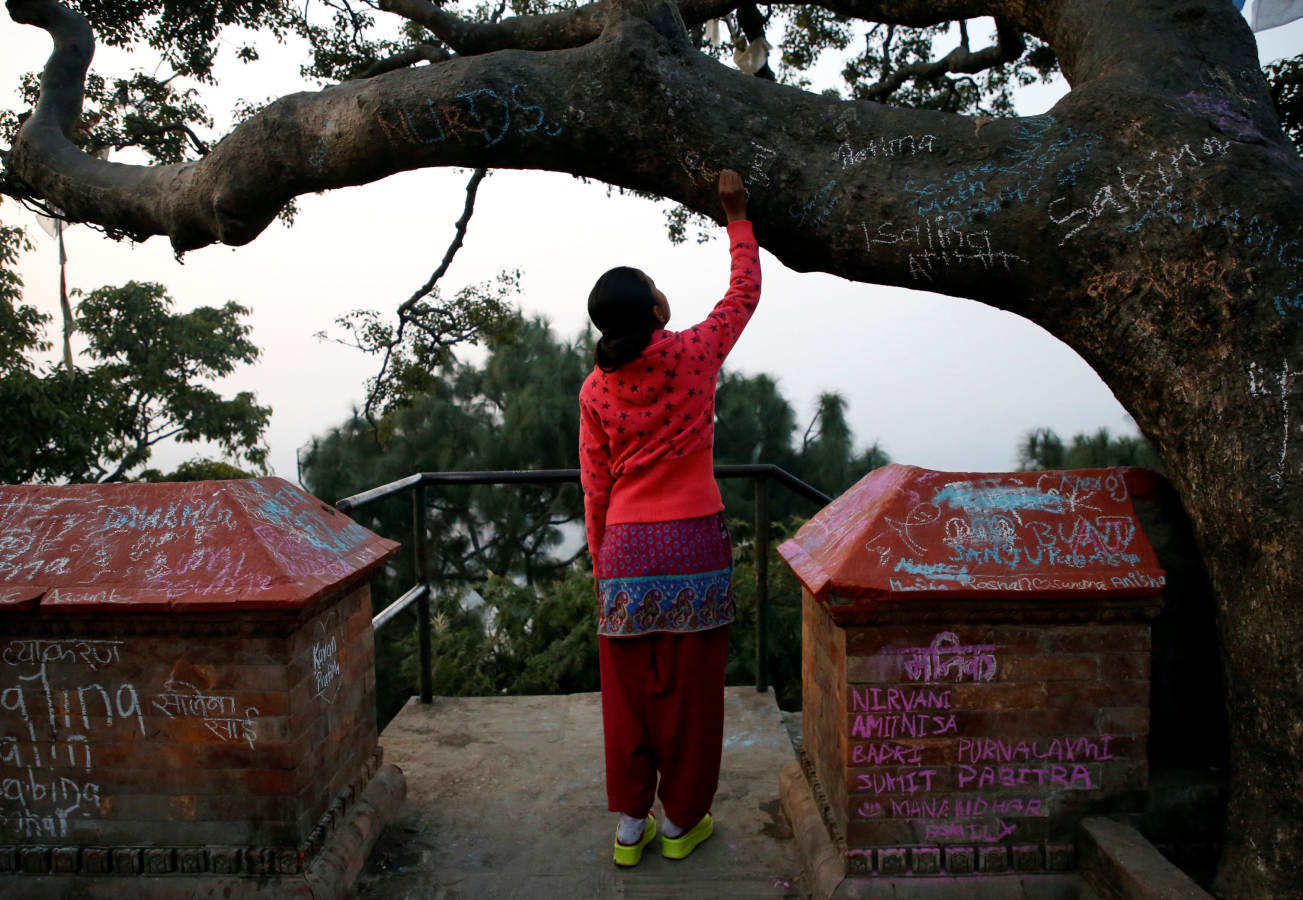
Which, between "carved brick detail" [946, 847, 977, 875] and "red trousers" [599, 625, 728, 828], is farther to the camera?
"red trousers" [599, 625, 728, 828]

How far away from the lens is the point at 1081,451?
30.7ft

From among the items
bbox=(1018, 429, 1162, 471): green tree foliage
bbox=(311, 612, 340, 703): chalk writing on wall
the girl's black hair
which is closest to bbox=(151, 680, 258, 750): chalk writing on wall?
bbox=(311, 612, 340, 703): chalk writing on wall

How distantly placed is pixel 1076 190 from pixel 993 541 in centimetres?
91

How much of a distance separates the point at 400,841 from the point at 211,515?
113 centimetres

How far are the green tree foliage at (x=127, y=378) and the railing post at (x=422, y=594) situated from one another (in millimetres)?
5861

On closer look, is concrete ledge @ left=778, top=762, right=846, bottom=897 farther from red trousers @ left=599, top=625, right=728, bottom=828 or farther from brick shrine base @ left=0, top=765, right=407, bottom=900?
brick shrine base @ left=0, top=765, right=407, bottom=900

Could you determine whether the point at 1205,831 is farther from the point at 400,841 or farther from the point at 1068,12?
the point at 1068,12

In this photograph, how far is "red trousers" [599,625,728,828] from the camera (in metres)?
2.41

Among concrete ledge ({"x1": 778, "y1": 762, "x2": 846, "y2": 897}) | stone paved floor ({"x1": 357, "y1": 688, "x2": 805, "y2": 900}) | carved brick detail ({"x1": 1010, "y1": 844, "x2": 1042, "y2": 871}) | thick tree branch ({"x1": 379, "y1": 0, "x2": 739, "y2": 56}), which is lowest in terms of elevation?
stone paved floor ({"x1": 357, "y1": 688, "x2": 805, "y2": 900})

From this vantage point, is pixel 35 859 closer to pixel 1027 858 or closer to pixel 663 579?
pixel 663 579

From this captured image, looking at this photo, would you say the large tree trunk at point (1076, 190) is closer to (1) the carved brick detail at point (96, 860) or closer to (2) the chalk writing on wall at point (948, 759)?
(2) the chalk writing on wall at point (948, 759)

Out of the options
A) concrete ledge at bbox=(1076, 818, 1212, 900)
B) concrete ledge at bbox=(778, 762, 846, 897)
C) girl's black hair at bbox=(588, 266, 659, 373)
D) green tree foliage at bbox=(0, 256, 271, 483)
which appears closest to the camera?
concrete ledge at bbox=(1076, 818, 1212, 900)

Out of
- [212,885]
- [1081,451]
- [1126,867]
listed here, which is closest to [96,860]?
[212,885]

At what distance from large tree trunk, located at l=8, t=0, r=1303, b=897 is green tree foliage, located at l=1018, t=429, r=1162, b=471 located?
7.09 metres
